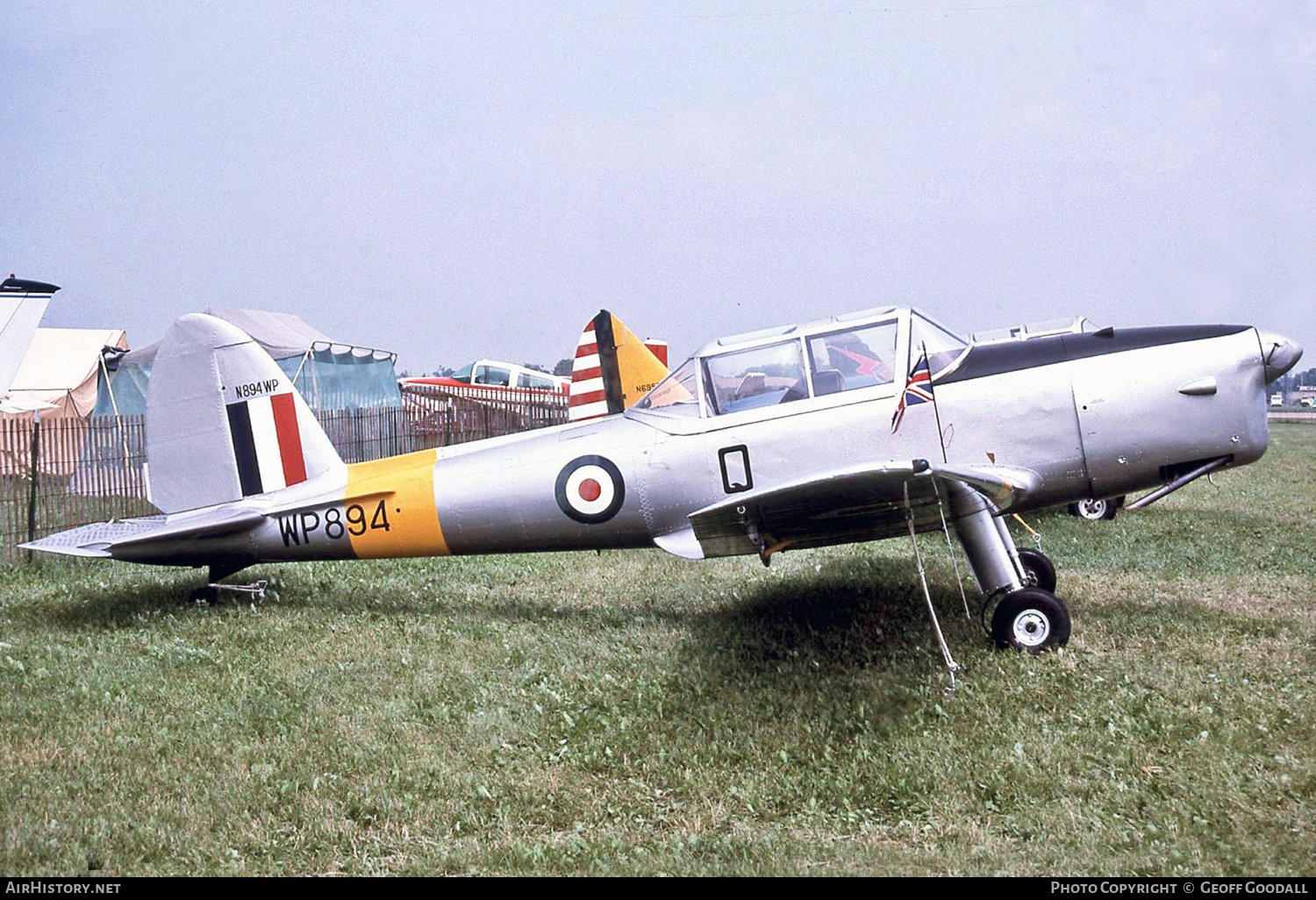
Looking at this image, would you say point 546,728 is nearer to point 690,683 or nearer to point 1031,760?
point 690,683

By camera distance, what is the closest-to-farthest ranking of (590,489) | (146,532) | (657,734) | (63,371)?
1. (657,734)
2. (590,489)
3. (146,532)
4. (63,371)

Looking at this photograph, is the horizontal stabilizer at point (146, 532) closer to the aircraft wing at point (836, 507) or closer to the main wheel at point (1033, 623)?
the aircraft wing at point (836, 507)

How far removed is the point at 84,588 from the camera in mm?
6910

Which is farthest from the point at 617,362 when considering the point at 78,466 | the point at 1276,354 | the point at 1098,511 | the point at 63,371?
the point at 63,371

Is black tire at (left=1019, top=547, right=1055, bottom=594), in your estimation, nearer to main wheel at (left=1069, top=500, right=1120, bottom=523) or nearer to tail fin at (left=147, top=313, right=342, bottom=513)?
main wheel at (left=1069, top=500, right=1120, bottom=523)

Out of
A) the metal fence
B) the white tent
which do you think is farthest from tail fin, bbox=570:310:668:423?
the white tent

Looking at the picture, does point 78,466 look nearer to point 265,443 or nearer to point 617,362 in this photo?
point 265,443

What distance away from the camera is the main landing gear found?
4785 millimetres

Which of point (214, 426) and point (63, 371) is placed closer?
point (214, 426)

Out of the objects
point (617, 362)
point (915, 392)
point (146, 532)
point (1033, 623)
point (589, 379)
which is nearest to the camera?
point (1033, 623)

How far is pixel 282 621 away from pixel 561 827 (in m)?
3.21

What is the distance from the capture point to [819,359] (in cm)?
523

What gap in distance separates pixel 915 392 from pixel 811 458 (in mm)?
693

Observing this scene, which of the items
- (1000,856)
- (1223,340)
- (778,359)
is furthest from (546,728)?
(1223,340)
